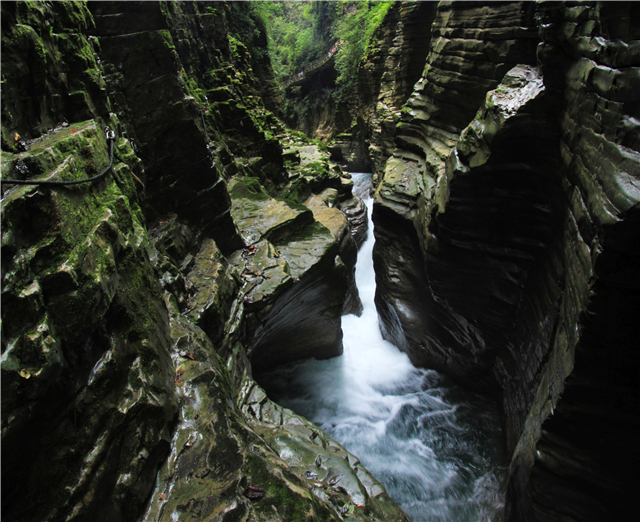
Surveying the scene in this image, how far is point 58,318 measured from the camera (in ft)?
7.05

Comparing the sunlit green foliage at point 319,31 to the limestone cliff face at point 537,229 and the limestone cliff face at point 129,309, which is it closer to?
the limestone cliff face at point 537,229

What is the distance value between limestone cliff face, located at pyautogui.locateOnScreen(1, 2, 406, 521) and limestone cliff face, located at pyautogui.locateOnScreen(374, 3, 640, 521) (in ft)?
6.78

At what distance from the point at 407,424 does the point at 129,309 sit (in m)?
6.55

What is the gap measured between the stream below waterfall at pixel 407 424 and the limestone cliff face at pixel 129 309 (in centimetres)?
237

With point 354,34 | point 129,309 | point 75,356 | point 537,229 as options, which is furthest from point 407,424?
point 354,34

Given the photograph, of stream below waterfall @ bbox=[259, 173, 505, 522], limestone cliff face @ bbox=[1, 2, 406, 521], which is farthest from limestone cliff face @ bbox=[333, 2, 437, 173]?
limestone cliff face @ bbox=[1, 2, 406, 521]

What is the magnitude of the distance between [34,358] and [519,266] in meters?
5.54

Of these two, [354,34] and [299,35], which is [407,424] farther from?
[299,35]

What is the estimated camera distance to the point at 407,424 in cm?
754

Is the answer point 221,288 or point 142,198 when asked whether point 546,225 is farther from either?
point 142,198

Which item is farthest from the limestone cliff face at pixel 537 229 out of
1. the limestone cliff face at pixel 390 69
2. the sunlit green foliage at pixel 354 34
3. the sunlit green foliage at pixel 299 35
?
the sunlit green foliage at pixel 299 35

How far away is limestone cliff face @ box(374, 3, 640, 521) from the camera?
2.87 metres

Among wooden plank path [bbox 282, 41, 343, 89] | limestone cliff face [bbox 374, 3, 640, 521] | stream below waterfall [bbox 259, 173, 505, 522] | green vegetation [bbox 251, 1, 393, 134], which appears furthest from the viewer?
wooden plank path [bbox 282, 41, 343, 89]

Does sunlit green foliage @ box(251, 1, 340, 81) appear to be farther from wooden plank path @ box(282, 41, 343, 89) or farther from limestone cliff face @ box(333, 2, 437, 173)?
limestone cliff face @ box(333, 2, 437, 173)
